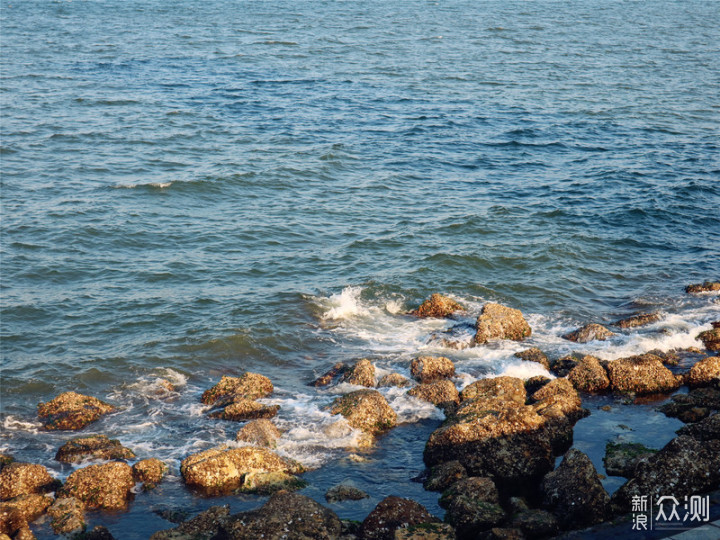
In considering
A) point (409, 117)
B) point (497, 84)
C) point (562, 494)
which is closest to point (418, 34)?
point (497, 84)

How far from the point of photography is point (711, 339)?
19.5 m

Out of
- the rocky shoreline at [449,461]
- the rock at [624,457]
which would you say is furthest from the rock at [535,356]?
the rock at [624,457]

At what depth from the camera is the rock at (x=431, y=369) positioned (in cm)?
1820

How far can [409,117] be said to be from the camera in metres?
40.8

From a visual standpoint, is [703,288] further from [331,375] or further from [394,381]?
[331,375]

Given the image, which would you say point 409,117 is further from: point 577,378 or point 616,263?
point 577,378

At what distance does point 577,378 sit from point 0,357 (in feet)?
49.4

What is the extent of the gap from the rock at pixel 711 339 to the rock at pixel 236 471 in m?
11.6

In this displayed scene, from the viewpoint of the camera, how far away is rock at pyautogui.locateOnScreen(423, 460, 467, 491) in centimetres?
1363

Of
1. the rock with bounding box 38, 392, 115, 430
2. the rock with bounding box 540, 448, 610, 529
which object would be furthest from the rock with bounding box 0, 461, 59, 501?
the rock with bounding box 540, 448, 610, 529

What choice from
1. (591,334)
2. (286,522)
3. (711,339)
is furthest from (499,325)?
(286,522)

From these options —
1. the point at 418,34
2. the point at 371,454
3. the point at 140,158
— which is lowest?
the point at 371,454

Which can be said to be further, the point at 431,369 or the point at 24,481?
the point at 431,369

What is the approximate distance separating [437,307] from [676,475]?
34.3 ft
